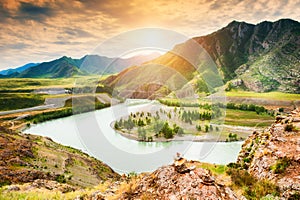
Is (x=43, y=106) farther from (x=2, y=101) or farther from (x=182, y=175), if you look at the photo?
(x=182, y=175)

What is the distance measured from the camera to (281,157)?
844 cm

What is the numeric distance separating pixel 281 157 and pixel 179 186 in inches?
201

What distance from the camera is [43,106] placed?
118625 mm

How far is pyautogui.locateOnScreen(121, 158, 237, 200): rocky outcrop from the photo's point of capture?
5.31m

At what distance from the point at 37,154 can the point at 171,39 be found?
26.7 meters

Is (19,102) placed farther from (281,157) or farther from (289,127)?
(281,157)

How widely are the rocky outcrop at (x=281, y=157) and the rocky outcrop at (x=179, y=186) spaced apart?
2365 mm

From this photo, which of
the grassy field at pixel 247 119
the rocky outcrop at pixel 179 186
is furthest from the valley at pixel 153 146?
the grassy field at pixel 247 119

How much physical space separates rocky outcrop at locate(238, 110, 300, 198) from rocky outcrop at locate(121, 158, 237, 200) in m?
2.37

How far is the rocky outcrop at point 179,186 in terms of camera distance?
209 inches

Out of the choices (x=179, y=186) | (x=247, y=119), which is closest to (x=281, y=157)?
(x=179, y=186)

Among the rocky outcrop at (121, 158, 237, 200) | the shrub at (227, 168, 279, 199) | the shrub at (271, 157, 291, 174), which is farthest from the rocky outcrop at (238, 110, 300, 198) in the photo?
the rocky outcrop at (121, 158, 237, 200)

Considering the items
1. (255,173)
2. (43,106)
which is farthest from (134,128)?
(43,106)

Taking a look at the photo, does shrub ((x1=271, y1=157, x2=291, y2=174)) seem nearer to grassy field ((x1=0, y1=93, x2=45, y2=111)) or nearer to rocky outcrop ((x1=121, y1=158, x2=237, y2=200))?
rocky outcrop ((x1=121, y1=158, x2=237, y2=200))
